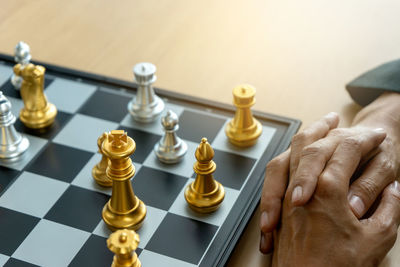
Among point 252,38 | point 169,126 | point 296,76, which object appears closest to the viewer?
point 169,126

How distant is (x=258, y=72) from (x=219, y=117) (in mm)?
275

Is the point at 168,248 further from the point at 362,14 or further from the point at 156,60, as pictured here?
the point at 362,14

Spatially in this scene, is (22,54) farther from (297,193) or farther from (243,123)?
(297,193)

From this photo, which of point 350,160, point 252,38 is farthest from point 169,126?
point 252,38

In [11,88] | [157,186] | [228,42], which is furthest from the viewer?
[228,42]

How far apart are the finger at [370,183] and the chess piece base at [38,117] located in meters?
0.81

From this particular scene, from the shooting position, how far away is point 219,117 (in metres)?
1.79

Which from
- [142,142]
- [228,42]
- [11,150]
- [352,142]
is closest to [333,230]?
[352,142]

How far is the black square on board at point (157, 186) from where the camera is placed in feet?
4.92

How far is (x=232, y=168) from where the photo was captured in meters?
1.60

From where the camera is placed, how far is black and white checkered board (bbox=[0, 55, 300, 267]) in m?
1.37

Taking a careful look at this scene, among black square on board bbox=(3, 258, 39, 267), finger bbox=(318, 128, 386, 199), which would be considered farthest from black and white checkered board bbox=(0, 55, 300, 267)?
finger bbox=(318, 128, 386, 199)

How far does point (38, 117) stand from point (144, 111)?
277 millimetres

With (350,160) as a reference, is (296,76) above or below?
below
